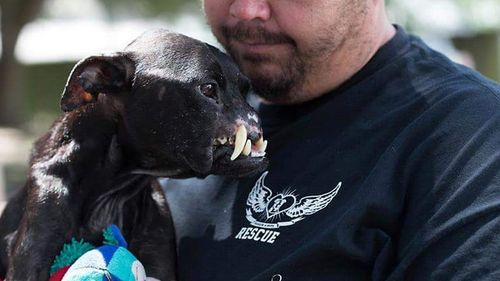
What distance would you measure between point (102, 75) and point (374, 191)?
0.93 m

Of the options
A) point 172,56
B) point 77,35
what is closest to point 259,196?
point 172,56

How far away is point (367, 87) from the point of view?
261 centimetres

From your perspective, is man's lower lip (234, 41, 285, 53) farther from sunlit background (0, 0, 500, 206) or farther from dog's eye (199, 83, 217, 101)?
sunlit background (0, 0, 500, 206)

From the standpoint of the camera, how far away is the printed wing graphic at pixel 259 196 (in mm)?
2546

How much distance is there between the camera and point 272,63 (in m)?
2.76

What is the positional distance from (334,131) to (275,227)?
37 cm

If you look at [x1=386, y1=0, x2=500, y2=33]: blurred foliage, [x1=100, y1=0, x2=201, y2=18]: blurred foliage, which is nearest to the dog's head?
[x1=386, y1=0, x2=500, y2=33]: blurred foliage

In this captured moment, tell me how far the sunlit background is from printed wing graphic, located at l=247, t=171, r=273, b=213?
5.82m

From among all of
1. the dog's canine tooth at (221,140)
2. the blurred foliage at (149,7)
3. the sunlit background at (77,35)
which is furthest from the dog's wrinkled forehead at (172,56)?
the blurred foliage at (149,7)

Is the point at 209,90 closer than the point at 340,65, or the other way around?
the point at 209,90

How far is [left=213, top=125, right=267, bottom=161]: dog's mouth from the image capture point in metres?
2.39

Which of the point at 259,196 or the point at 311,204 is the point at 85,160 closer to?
the point at 259,196

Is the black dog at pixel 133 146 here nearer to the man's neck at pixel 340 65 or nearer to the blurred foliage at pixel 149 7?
the man's neck at pixel 340 65

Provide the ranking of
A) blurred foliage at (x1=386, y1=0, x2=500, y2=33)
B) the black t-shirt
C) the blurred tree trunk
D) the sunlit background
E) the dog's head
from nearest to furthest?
the black t-shirt < the dog's head < the sunlit background < blurred foliage at (x1=386, y1=0, x2=500, y2=33) < the blurred tree trunk
